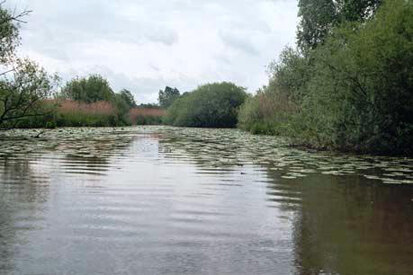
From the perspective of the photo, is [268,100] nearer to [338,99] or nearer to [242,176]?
[338,99]

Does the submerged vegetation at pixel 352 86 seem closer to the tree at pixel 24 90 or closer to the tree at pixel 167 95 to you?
the tree at pixel 24 90

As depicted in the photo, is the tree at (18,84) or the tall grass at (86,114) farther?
the tall grass at (86,114)

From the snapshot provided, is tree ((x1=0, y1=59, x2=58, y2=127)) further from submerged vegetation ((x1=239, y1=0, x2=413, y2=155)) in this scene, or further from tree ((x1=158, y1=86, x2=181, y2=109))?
tree ((x1=158, y1=86, x2=181, y2=109))

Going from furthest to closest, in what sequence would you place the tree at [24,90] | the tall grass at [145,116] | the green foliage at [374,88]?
1. the tall grass at [145,116]
2. the tree at [24,90]
3. the green foliage at [374,88]

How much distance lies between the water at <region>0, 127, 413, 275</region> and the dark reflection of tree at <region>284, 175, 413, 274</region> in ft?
0.05

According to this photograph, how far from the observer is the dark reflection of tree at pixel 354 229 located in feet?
16.5

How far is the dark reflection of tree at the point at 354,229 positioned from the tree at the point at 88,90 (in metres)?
53.5

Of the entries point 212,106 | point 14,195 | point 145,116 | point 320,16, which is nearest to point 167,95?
point 145,116

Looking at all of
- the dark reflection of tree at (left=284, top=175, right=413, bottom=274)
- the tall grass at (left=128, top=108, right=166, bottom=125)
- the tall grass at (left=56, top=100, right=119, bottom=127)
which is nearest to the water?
the dark reflection of tree at (left=284, top=175, right=413, bottom=274)

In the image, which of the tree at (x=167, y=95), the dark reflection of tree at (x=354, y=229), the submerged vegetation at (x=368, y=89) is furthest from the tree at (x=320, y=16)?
the tree at (x=167, y=95)

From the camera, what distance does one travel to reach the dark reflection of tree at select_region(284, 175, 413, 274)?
5.02 m

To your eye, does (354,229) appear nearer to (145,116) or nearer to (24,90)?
(24,90)

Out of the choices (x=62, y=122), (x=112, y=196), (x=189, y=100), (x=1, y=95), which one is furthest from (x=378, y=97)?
(x=189, y=100)

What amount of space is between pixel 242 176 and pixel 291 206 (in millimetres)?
3714
